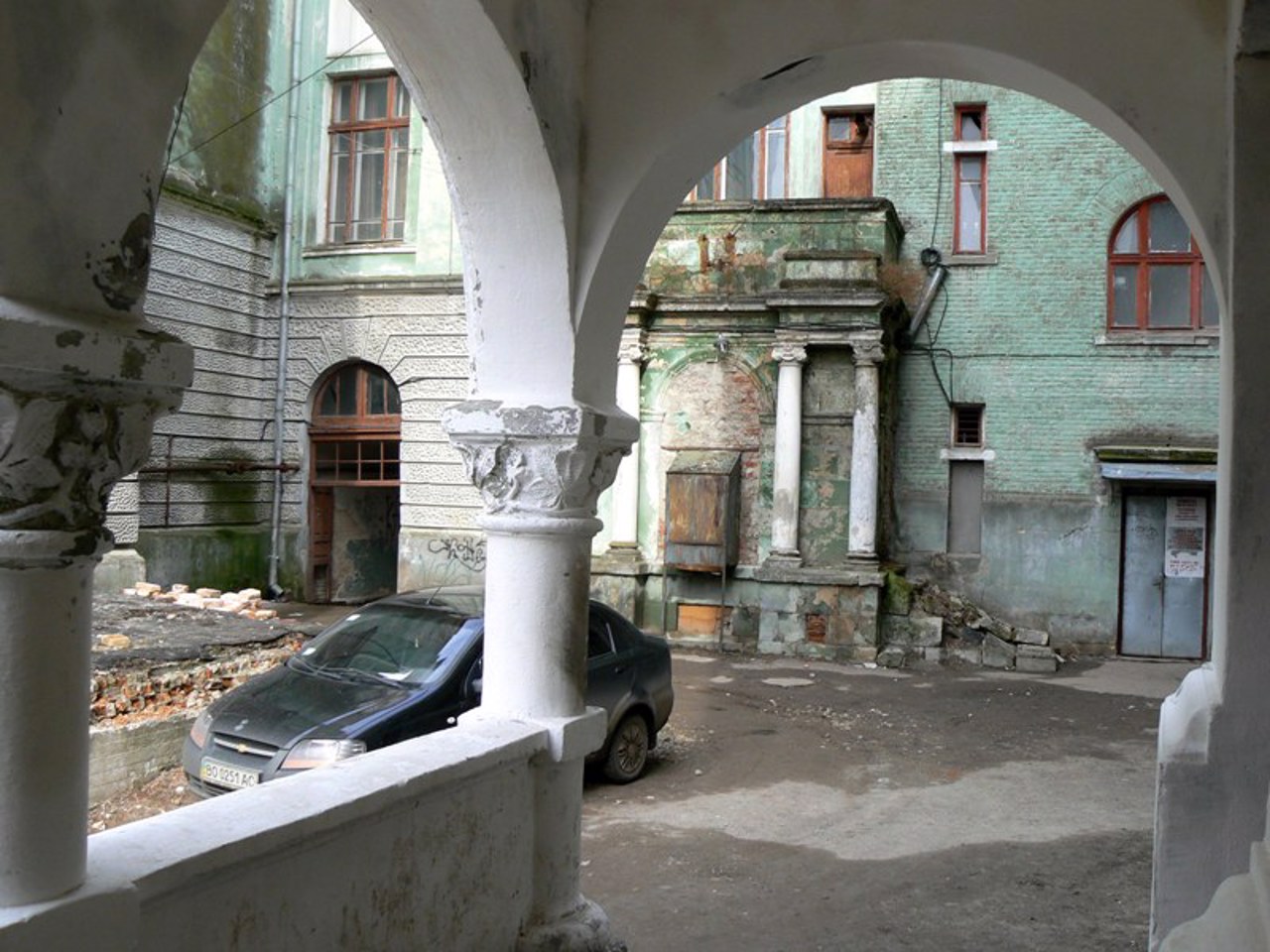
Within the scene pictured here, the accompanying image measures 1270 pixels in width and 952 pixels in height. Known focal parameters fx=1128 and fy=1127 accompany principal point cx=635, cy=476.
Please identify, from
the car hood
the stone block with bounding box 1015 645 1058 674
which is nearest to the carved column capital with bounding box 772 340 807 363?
the stone block with bounding box 1015 645 1058 674

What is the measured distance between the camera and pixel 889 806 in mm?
7391

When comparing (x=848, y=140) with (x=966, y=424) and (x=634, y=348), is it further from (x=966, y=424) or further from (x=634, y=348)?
(x=634, y=348)

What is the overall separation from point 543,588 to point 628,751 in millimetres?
4144

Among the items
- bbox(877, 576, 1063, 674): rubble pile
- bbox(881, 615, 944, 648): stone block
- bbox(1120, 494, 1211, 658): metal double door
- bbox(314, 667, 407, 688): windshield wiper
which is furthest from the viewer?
bbox(1120, 494, 1211, 658): metal double door

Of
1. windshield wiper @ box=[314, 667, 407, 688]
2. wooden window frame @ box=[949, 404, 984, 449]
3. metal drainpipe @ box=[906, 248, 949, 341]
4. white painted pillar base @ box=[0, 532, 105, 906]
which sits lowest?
windshield wiper @ box=[314, 667, 407, 688]

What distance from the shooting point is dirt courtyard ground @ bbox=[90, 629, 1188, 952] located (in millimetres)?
5230

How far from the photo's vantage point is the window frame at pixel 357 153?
15.7 metres

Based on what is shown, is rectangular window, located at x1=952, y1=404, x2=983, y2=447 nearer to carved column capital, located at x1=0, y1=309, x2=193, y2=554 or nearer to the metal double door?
the metal double door

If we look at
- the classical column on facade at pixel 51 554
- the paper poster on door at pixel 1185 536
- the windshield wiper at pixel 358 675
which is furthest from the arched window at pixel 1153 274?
the classical column on facade at pixel 51 554

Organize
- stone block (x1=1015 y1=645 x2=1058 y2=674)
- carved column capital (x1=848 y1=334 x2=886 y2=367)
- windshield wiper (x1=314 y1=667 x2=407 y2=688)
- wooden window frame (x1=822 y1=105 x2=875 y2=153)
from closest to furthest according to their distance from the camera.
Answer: windshield wiper (x1=314 y1=667 x2=407 y2=688) → stone block (x1=1015 y1=645 x2=1058 y2=674) → carved column capital (x1=848 y1=334 x2=886 y2=367) → wooden window frame (x1=822 y1=105 x2=875 y2=153)

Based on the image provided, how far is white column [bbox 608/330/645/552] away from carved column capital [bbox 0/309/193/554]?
38.3 ft

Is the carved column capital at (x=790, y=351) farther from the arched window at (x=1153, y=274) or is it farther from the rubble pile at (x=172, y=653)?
the rubble pile at (x=172, y=653)

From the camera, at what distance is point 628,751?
308 inches

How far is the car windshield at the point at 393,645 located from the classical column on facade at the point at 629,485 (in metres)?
6.58
